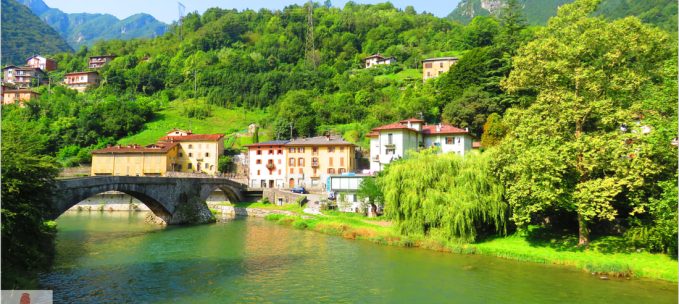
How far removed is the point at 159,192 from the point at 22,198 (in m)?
24.7

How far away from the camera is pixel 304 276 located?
82.7 feet

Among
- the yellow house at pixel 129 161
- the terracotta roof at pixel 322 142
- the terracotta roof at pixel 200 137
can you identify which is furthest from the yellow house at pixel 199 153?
the terracotta roof at pixel 322 142

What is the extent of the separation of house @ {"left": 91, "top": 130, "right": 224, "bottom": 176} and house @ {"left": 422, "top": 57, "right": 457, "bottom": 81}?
51.0 meters

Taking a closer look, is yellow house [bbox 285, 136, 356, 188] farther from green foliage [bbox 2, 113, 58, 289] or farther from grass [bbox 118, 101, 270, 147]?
green foliage [bbox 2, 113, 58, 289]

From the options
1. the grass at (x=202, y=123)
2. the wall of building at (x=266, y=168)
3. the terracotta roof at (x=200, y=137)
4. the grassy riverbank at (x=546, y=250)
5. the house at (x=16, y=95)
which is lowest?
the grassy riverbank at (x=546, y=250)

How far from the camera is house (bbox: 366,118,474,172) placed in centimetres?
5862

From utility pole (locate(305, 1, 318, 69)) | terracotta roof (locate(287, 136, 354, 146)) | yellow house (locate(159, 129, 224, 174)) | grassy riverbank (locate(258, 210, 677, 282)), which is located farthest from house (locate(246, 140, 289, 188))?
utility pole (locate(305, 1, 318, 69))

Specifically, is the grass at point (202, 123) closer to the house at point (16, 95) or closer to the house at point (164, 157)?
the house at point (164, 157)

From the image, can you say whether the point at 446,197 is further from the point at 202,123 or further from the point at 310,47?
the point at 310,47

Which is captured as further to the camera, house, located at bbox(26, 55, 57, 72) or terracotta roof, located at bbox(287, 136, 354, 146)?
house, located at bbox(26, 55, 57, 72)

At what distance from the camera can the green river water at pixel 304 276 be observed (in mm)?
21641

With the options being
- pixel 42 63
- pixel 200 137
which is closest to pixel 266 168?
pixel 200 137

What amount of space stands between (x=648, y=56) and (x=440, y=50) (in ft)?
311

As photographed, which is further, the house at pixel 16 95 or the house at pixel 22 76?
the house at pixel 22 76
